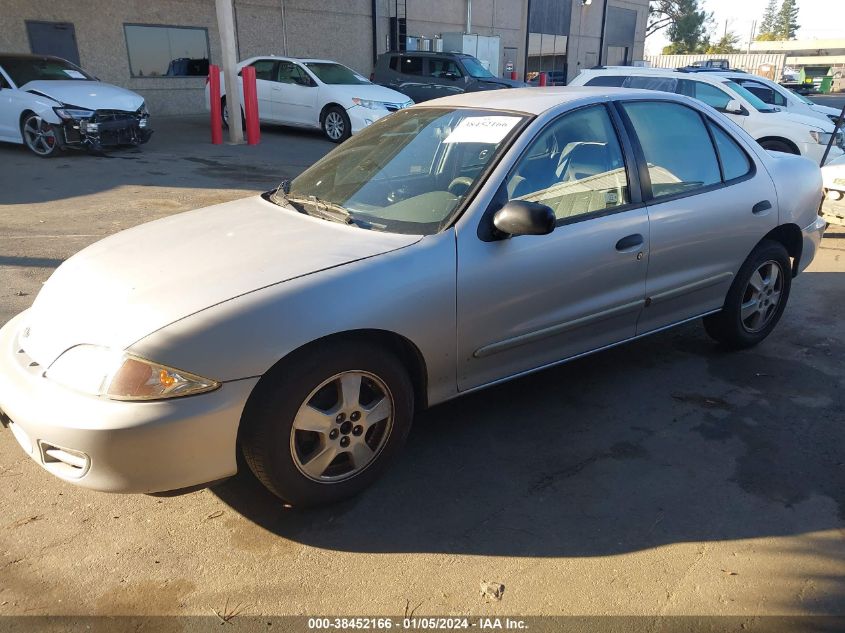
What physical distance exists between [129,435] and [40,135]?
10130mm

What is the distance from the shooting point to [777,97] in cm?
1156

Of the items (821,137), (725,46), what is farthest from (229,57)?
(725,46)

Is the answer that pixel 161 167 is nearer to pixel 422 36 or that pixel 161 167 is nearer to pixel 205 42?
pixel 205 42

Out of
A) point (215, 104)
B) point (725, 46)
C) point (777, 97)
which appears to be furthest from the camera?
point (725, 46)

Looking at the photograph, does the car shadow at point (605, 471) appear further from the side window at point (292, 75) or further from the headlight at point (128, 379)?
the side window at point (292, 75)

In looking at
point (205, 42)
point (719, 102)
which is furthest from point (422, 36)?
point (719, 102)

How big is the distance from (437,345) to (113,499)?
1.53 m

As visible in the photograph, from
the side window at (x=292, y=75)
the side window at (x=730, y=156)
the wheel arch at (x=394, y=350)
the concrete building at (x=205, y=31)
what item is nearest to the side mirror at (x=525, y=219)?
the wheel arch at (x=394, y=350)

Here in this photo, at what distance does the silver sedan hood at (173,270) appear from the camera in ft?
8.14

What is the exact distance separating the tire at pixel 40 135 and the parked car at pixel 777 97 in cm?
1093

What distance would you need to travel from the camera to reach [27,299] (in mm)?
5012

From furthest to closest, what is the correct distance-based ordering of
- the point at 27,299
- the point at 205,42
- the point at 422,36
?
the point at 422,36 < the point at 205,42 < the point at 27,299

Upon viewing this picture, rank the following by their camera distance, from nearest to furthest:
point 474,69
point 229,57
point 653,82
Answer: point 653,82 < point 229,57 < point 474,69

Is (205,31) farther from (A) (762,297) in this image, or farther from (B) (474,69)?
(A) (762,297)
